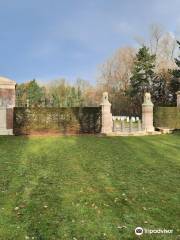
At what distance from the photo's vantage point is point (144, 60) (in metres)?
61.1

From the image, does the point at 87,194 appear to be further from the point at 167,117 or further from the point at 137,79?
the point at 137,79

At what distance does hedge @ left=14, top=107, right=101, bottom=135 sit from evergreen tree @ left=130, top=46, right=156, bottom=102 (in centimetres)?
3349

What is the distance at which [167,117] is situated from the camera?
Result: 123ft

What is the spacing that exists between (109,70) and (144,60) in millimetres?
12414

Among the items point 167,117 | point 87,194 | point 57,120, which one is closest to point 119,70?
point 167,117

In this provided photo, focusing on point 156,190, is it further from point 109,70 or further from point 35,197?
point 109,70

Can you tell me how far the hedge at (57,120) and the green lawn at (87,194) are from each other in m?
10.5

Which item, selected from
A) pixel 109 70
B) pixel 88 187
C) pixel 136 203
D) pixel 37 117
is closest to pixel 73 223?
pixel 136 203

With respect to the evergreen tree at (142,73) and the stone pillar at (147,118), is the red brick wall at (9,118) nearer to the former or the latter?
the stone pillar at (147,118)

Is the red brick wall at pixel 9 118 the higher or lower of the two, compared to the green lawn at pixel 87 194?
higher

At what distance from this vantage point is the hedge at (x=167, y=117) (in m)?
37.2

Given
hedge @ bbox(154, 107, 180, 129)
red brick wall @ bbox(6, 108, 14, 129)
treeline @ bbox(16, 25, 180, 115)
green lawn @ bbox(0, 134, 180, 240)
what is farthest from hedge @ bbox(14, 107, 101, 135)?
treeline @ bbox(16, 25, 180, 115)

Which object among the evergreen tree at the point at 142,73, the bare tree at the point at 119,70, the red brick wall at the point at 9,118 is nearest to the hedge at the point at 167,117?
the red brick wall at the point at 9,118

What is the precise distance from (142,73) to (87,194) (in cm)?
5339
